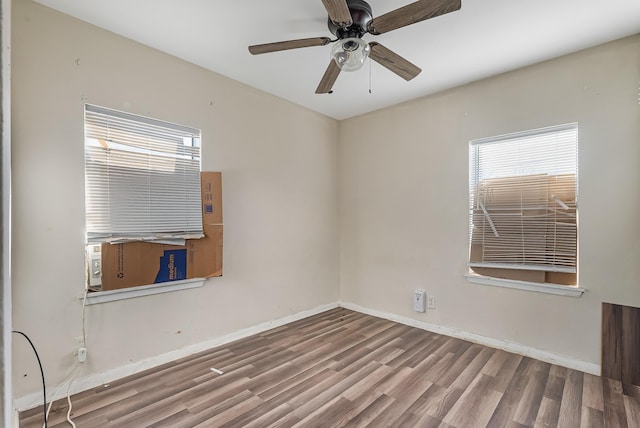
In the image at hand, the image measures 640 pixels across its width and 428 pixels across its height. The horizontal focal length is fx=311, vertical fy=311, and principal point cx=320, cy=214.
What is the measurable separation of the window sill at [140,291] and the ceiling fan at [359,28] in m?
1.94

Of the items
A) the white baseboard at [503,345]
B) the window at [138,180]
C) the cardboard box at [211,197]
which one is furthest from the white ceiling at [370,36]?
the white baseboard at [503,345]

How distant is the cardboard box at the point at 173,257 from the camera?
2.31 metres

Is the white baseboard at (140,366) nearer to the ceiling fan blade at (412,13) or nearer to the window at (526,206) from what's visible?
the window at (526,206)

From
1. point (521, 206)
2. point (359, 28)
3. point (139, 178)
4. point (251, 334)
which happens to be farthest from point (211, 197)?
point (521, 206)

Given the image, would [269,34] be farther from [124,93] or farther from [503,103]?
[503,103]

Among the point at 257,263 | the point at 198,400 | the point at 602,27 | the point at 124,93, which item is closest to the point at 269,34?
the point at 124,93

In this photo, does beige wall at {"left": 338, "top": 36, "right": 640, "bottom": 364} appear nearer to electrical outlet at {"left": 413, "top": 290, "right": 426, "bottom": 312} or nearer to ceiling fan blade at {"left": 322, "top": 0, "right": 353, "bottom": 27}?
electrical outlet at {"left": 413, "top": 290, "right": 426, "bottom": 312}

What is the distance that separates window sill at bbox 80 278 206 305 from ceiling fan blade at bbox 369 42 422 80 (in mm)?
2308

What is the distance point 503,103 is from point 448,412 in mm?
2627

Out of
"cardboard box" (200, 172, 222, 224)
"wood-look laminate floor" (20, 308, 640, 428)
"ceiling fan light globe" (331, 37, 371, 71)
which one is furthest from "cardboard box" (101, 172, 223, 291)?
"ceiling fan light globe" (331, 37, 371, 71)

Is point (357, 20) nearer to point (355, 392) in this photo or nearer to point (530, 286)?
point (355, 392)

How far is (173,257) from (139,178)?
2.28 feet

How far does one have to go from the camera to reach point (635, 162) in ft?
7.57

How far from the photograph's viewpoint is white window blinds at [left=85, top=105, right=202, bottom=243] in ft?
7.41
